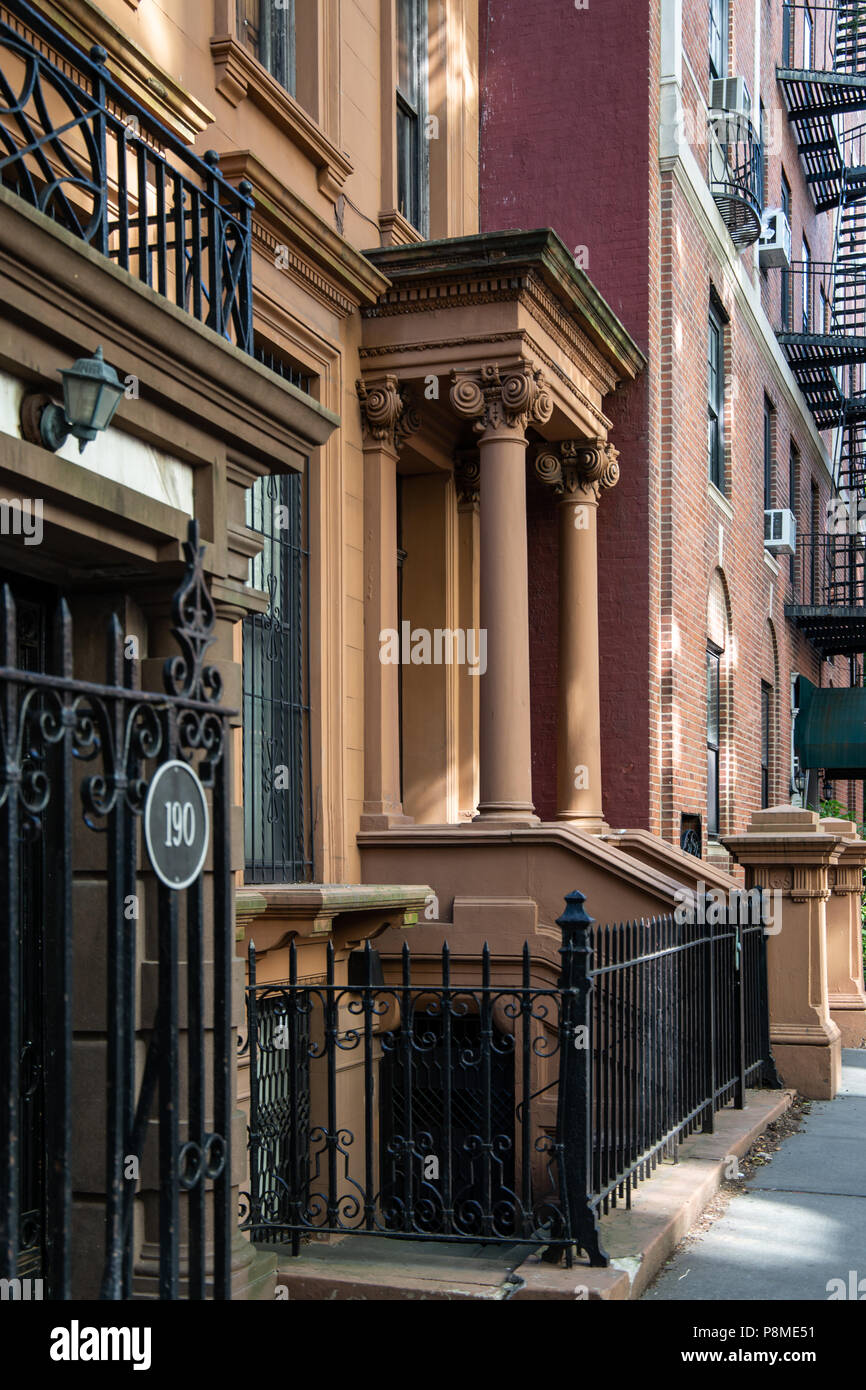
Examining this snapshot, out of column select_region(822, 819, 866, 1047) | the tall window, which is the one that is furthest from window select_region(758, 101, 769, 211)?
the tall window

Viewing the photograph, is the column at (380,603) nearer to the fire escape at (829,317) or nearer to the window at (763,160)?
the window at (763,160)

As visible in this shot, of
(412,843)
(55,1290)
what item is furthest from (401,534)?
(55,1290)

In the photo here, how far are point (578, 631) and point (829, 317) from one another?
17034 millimetres

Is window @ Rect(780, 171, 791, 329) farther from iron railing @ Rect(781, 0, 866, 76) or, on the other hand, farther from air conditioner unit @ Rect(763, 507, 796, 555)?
air conditioner unit @ Rect(763, 507, 796, 555)

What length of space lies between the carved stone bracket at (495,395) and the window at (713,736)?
6.35 metres

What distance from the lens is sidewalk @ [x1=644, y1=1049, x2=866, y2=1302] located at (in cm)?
586

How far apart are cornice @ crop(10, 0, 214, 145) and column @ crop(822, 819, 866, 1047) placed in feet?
29.4

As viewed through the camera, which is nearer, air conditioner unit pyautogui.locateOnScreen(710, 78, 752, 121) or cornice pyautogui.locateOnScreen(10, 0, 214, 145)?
cornice pyautogui.locateOnScreen(10, 0, 214, 145)

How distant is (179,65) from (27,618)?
Answer: 4.11 metres

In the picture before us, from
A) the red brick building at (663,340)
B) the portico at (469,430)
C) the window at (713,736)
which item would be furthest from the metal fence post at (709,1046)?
the window at (713,736)

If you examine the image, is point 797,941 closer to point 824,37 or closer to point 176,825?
point 176,825

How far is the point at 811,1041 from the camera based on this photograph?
10914mm

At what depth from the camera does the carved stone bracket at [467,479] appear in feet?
39.8

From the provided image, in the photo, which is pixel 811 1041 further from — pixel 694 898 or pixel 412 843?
pixel 412 843
